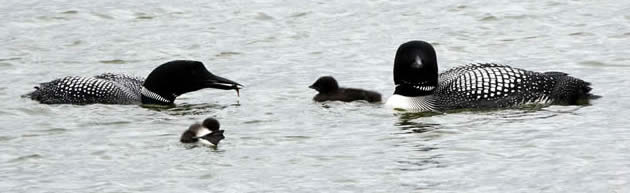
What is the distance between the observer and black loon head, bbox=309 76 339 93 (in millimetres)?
12773

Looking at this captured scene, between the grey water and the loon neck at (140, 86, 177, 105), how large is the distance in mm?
199

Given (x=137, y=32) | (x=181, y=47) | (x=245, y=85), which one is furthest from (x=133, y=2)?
(x=245, y=85)

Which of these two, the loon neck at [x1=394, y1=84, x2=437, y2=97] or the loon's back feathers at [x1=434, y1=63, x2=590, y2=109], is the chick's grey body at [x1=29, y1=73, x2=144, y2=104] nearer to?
the loon neck at [x1=394, y1=84, x2=437, y2=97]

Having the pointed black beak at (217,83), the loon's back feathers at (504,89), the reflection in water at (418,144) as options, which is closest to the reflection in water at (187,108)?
the pointed black beak at (217,83)

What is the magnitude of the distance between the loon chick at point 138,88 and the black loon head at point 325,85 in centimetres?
68

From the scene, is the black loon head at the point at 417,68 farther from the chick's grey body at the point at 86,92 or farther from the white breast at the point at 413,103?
the chick's grey body at the point at 86,92

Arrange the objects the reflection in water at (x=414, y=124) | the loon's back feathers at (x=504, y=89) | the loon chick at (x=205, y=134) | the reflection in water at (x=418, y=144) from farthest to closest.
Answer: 1. the loon's back feathers at (x=504, y=89)
2. the reflection in water at (x=414, y=124)
3. the loon chick at (x=205, y=134)
4. the reflection in water at (x=418, y=144)

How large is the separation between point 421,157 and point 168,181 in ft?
5.58

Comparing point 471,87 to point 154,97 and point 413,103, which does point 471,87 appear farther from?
point 154,97

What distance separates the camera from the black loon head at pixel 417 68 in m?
12.0

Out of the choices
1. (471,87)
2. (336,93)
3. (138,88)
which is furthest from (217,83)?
(471,87)

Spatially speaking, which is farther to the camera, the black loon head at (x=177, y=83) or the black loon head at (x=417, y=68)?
the black loon head at (x=177, y=83)

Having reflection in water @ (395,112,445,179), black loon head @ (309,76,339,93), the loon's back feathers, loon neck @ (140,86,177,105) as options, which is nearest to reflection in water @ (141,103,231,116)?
loon neck @ (140,86,177,105)

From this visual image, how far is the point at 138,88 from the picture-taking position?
13188mm
